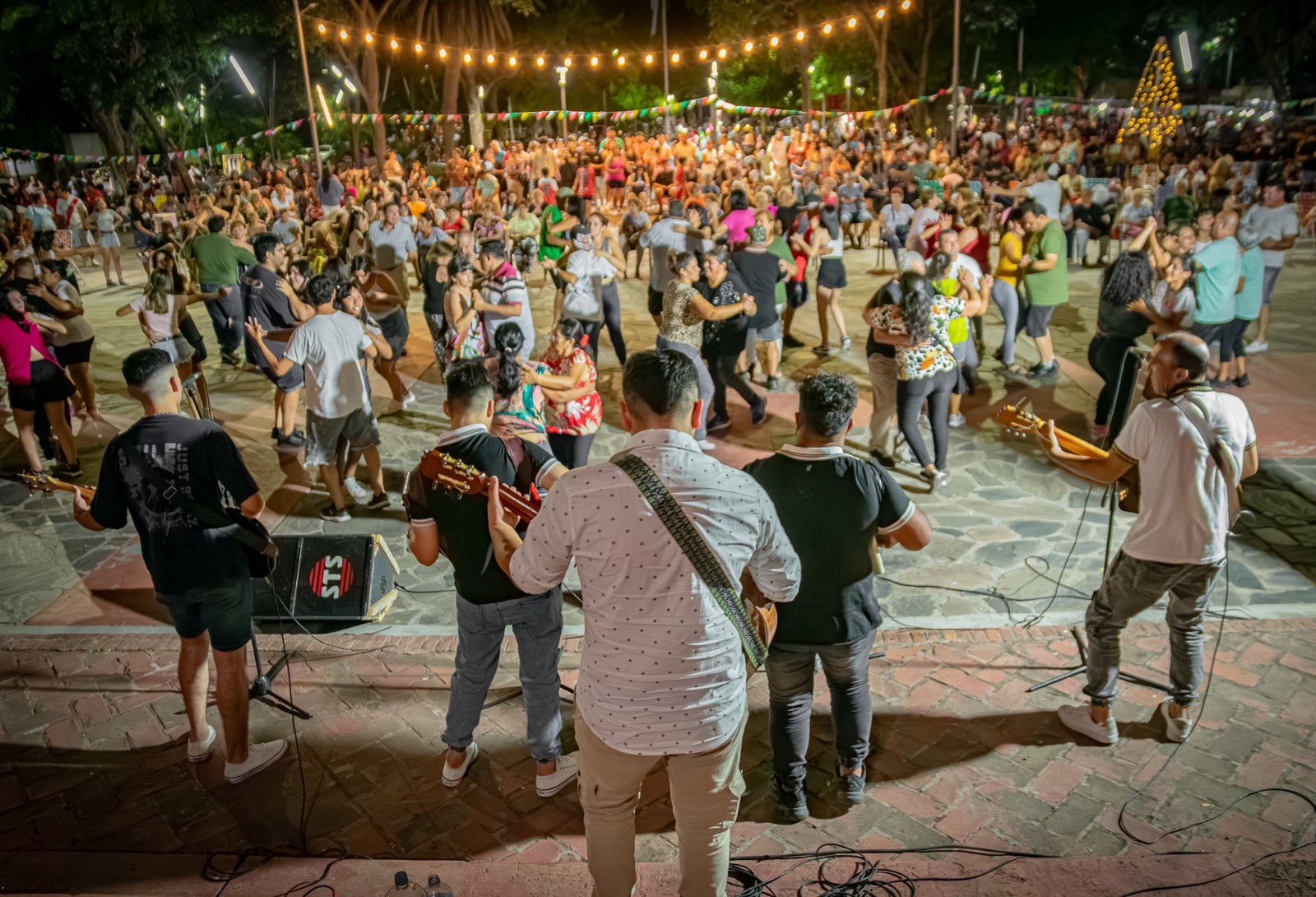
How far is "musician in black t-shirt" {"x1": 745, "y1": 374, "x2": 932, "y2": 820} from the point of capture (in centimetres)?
364

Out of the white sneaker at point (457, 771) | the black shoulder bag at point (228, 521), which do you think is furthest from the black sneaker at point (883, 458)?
the black shoulder bag at point (228, 521)

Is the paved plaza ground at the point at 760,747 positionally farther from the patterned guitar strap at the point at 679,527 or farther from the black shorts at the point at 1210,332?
the black shorts at the point at 1210,332

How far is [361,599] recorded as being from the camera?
19.0ft

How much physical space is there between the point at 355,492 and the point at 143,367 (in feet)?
11.9

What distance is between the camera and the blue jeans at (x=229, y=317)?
447 inches

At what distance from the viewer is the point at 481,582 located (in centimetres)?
395

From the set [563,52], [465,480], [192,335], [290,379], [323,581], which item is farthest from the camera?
[563,52]

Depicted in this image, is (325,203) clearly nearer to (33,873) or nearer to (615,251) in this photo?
(615,251)

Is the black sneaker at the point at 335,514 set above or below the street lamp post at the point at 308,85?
below

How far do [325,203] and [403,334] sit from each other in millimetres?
10252

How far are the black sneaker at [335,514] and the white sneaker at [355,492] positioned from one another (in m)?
0.14

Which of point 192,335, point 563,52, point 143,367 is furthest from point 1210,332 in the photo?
point 563,52

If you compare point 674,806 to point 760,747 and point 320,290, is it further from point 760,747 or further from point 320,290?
point 320,290

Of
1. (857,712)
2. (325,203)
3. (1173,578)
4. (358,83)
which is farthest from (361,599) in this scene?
(358,83)
